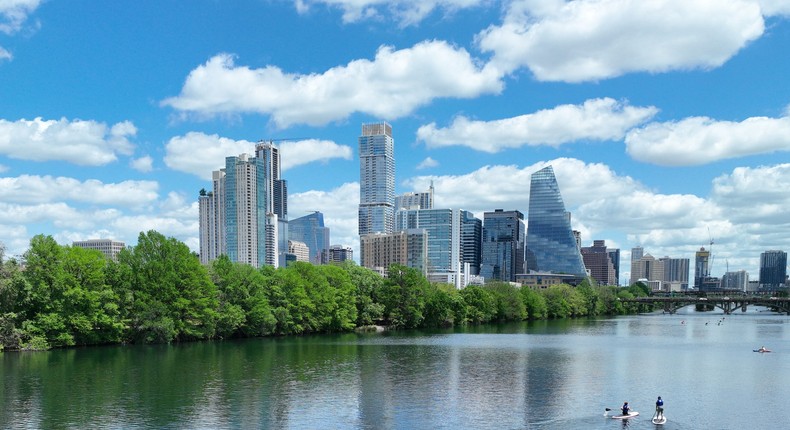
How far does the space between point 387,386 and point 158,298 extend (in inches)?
2450

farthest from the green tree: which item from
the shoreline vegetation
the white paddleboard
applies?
the white paddleboard

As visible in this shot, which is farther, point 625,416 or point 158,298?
point 158,298

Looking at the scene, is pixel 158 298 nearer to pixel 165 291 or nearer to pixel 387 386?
pixel 165 291

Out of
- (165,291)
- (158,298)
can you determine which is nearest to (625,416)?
(165,291)

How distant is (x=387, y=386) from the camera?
7212cm

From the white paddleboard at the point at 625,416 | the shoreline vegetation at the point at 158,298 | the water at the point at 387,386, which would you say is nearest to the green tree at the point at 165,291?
the shoreline vegetation at the point at 158,298

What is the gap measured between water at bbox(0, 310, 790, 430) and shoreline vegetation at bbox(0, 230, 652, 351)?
5173 millimetres

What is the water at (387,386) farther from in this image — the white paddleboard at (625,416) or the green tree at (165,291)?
the green tree at (165,291)

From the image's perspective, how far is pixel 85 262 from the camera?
10925 cm

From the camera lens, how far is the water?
2170 inches

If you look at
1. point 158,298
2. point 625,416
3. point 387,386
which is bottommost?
point 387,386

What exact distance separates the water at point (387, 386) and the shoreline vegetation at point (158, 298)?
5.17 metres

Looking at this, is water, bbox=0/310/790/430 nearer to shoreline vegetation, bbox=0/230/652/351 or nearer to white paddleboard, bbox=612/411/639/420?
white paddleboard, bbox=612/411/639/420

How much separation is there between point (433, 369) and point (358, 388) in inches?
745
